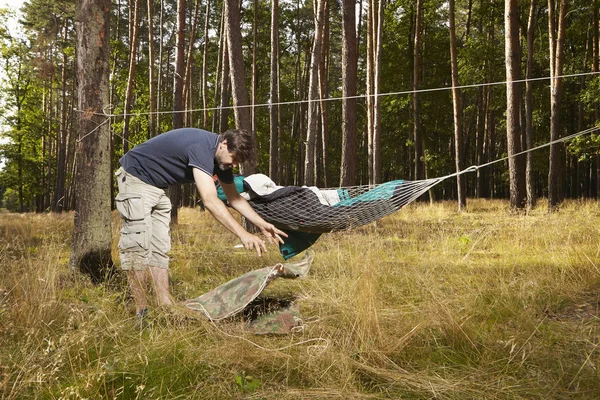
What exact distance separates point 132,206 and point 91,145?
4.84 feet

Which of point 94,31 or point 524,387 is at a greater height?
point 94,31

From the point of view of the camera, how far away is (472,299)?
3314 mm

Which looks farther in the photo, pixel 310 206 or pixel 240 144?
pixel 310 206

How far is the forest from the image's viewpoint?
33.7 feet

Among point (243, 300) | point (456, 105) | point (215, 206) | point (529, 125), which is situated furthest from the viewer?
point (456, 105)

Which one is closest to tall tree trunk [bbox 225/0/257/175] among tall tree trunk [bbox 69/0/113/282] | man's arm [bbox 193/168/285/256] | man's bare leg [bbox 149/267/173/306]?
tall tree trunk [bbox 69/0/113/282]

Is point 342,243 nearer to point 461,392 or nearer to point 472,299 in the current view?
point 472,299

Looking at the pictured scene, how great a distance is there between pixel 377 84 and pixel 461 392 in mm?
9201

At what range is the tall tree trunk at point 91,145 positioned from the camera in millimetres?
4129

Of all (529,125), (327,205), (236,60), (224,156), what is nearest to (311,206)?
(327,205)

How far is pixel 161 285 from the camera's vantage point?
3.09 meters

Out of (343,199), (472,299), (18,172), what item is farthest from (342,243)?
(18,172)

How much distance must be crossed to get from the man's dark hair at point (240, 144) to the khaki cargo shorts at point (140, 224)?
64 cm

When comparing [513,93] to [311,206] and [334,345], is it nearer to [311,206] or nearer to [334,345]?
[311,206]
